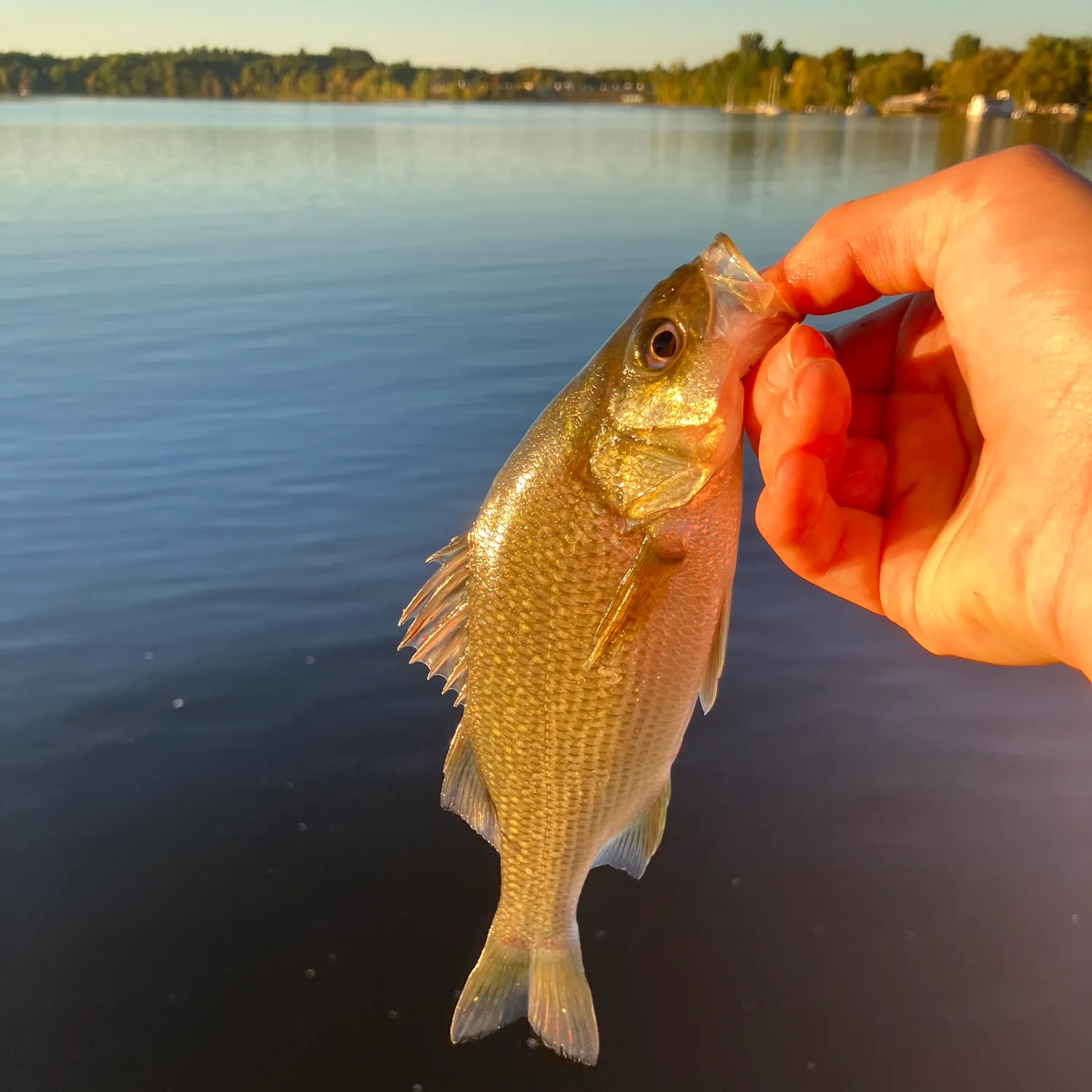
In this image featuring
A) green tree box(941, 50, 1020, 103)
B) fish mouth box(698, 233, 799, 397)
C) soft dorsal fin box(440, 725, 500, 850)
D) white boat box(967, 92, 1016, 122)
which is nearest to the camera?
fish mouth box(698, 233, 799, 397)

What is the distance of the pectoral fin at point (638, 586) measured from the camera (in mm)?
2621

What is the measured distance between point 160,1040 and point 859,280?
15.3 feet

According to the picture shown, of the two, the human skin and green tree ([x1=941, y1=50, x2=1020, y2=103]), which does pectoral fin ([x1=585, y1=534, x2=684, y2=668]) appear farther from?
green tree ([x1=941, y1=50, x2=1020, y2=103])

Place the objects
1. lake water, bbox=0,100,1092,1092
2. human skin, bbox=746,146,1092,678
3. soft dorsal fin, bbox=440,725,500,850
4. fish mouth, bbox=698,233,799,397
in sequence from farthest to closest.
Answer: lake water, bbox=0,100,1092,1092, soft dorsal fin, bbox=440,725,500,850, fish mouth, bbox=698,233,799,397, human skin, bbox=746,146,1092,678

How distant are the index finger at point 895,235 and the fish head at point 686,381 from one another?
0.29m

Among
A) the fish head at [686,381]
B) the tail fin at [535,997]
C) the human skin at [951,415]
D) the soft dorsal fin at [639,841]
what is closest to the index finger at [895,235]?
the human skin at [951,415]

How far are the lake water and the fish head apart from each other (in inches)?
130

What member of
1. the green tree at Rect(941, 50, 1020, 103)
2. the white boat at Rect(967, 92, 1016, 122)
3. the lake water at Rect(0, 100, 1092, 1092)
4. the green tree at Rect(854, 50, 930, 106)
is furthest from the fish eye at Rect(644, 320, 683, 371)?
the green tree at Rect(854, 50, 930, 106)

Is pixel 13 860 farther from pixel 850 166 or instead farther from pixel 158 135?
pixel 158 135

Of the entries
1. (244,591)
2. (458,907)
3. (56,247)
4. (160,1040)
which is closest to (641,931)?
(458,907)

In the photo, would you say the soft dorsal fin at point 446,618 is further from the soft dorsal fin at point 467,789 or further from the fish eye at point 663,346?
the fish eye at point 663,346

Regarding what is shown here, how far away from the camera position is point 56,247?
23.1 m

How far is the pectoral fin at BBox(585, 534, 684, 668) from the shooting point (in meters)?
2.62

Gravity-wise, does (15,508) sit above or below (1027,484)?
below
